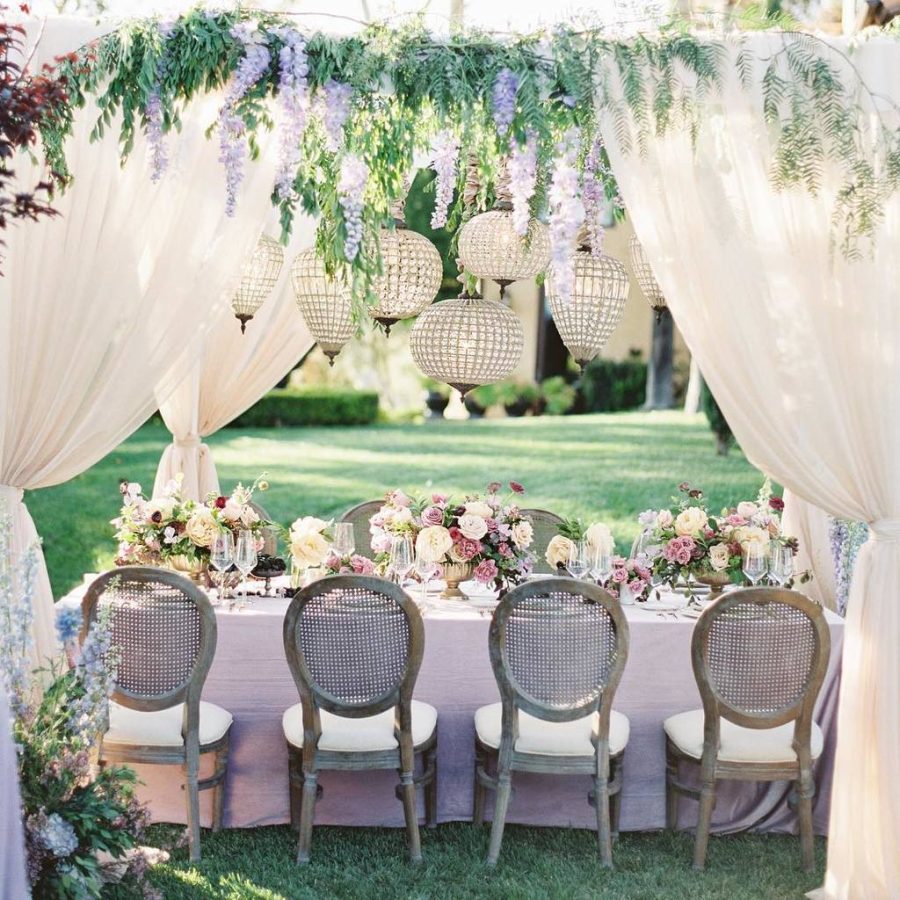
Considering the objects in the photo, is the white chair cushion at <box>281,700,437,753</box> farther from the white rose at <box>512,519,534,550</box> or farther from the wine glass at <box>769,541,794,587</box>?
the wine glass at <box>769,541,794,587</box>

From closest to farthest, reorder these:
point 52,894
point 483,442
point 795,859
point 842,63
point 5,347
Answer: point 52,894 → point 842,63 → point 5,347 → point 795,859 → point 483,442

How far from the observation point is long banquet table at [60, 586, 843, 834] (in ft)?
15.9

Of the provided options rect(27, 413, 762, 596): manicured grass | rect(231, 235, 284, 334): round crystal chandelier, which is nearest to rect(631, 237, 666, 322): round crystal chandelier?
rect(231, 235, 284, 334): round crystal chandelier

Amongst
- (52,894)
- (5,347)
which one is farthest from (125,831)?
(5,347)

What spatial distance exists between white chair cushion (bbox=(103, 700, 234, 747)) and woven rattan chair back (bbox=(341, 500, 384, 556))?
1539 mm

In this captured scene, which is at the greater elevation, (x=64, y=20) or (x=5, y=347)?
(x=64, y=20)

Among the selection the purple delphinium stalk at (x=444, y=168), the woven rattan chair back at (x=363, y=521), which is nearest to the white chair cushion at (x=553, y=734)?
the woven rattan chair back at (x=363, y=521)

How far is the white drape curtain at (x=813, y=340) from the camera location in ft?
13.5

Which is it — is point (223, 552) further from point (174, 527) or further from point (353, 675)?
point (353, 675)

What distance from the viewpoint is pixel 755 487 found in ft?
40.3

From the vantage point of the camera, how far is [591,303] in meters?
4.86

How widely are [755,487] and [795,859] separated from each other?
309 inches

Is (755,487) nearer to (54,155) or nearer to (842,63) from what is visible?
(842,63)

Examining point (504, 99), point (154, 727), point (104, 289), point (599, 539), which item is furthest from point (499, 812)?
point (504, 99)
